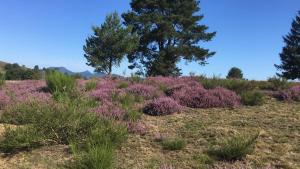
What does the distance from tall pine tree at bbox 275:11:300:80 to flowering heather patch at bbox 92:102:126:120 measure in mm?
49296

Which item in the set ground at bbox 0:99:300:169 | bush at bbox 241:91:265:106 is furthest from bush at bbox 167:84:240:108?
ground at bbox 0:99:300:169

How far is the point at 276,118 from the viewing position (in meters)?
8.81

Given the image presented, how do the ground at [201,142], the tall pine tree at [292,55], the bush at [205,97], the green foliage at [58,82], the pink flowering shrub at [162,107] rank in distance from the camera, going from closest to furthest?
the ground at [201,142] → the pink flowering shrub at [162,107] → the bush at [205,97] → the green foliage at [58,82] → the tall pine tree at [292,55]

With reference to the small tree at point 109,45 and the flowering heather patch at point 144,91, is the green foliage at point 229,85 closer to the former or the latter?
the flowering heather patch at point 144,91

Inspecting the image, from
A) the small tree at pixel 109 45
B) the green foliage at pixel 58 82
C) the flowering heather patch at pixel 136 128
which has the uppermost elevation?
the small tree at pixel 109 45

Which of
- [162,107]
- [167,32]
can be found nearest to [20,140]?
[162,107]

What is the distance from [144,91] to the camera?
1184cm

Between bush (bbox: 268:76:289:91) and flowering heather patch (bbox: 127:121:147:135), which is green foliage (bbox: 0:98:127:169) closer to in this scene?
flowering heather patch (bbox: 127:121:147:135)

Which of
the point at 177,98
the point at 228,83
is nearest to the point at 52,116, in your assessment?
the point at 177,98

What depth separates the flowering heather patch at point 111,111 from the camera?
8.52 m

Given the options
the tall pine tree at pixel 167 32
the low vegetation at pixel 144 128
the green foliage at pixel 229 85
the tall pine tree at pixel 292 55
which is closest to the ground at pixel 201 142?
the low vegetation at pixel 144 128

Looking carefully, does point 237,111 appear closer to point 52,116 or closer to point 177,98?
point 177,98

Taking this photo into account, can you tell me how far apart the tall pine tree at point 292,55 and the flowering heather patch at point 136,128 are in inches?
1965

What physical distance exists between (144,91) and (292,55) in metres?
49.5
